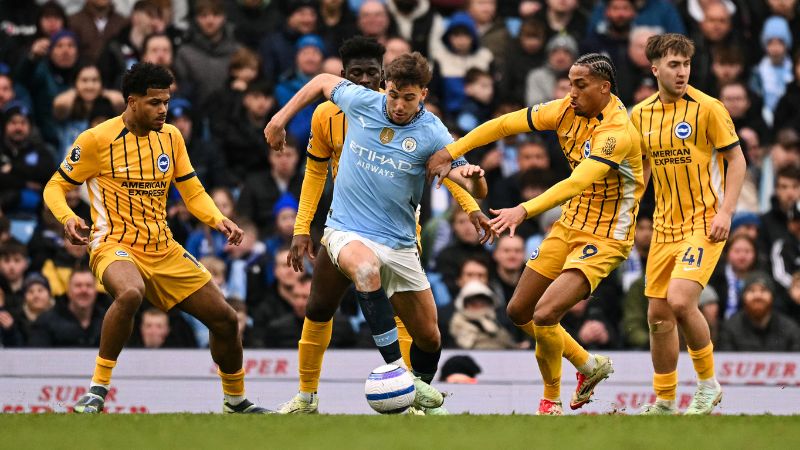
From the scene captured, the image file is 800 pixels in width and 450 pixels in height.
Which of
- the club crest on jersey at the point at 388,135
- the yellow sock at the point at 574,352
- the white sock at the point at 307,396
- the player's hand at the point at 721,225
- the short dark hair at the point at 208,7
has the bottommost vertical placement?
the white sock at the point at 307,396

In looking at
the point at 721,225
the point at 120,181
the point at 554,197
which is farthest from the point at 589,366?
the point at 120,181

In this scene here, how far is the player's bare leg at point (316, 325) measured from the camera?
9.69m

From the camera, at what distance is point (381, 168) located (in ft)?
30.6

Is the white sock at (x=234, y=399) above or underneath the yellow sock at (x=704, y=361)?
underneath

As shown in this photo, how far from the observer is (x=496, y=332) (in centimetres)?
1334

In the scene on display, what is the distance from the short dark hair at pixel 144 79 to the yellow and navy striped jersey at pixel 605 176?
2502mm

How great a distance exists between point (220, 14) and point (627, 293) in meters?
5.26

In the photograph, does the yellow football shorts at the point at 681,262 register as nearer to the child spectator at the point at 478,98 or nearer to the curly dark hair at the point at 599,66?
the curly dark hair at the point at 599,66

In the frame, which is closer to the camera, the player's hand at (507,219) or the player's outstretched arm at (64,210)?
the player's hand at (507,219)

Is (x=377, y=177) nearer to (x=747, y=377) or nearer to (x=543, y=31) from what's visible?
(x=747, y=377)

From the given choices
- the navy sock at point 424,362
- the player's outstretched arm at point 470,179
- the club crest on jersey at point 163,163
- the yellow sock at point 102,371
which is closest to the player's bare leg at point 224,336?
the yellow sock at point 102,371

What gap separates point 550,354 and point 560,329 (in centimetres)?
19

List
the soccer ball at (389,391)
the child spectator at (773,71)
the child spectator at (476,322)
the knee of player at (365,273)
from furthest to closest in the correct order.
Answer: the child spectator at (773,71)
the child spectator at (476,322)
the knee of player at (365,273)
the soccer ball at (389,391)

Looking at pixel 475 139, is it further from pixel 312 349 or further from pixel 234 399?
pixel 234 399
